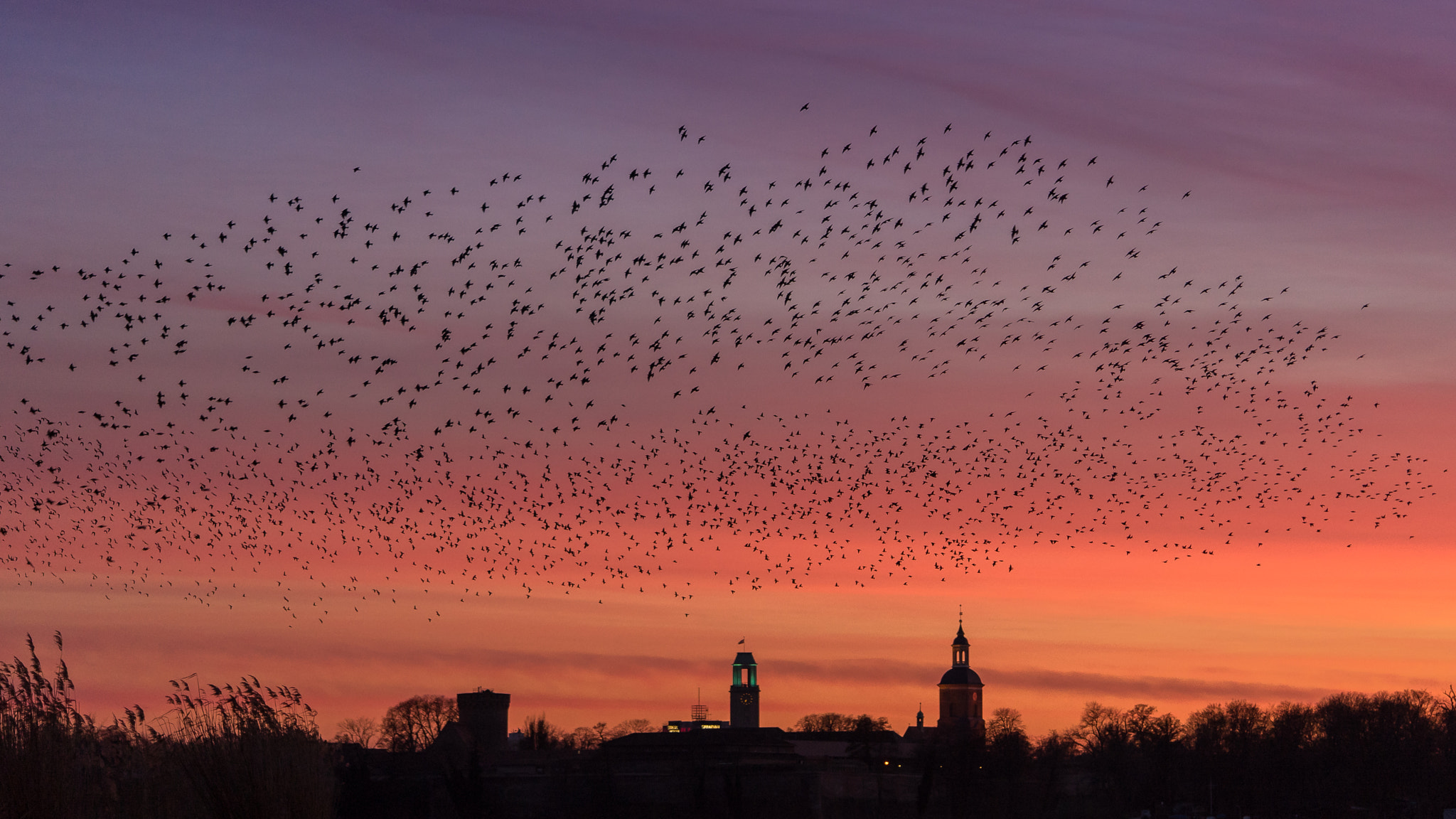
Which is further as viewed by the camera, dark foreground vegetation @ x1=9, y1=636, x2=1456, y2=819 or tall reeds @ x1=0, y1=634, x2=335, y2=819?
dark foreground vegetation @ x1=9, y1=636, x2=1456, y2=819

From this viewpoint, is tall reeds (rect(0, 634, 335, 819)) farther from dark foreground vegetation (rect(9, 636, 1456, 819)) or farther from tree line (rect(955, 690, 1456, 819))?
tree line (rect(955, 690, 1456, 819))

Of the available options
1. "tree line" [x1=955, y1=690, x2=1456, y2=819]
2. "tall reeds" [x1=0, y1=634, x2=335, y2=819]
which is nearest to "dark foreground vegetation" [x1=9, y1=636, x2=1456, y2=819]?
"tree line" [x1=955, y1=690, x2=1456, y2=819]

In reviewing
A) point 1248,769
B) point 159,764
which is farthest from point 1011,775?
point 159,764

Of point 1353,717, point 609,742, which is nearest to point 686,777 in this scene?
point 609,742

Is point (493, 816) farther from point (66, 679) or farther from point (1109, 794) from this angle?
point (66, 679)

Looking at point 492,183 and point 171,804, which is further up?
point 492,183

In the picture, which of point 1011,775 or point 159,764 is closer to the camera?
point 159,764

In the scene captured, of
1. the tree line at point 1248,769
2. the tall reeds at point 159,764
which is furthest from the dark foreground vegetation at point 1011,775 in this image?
the tall reeds at point 159,764

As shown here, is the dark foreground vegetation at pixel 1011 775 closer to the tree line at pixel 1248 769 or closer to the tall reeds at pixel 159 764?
the tree line at pixel 1248 769

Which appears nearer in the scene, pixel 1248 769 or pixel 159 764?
pixel 159 764

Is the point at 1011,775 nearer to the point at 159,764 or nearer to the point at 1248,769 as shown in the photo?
the point at 1248,769

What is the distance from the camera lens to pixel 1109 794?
5012 inches

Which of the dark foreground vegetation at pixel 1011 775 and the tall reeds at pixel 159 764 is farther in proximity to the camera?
the dark foreground vegetation at pixel 1011 775

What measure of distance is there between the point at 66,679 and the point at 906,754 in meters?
179
